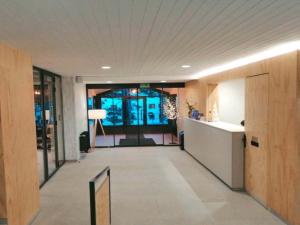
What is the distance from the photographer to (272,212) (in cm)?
380

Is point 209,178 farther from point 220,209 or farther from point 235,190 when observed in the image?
point 220,209

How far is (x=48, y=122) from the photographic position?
6016mm

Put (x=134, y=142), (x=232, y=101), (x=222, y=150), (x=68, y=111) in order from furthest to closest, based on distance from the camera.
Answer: (x=134, y=142)
(x=68, y=111)
(x=232, y=101)
(x=222, y=150)

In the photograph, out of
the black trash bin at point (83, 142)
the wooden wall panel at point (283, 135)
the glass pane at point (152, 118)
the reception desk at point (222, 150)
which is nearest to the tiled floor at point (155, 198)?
the reception desk at point (222, 150)

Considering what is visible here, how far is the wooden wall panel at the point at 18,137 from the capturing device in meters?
2.87

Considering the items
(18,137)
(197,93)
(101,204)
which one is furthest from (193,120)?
(18,137)

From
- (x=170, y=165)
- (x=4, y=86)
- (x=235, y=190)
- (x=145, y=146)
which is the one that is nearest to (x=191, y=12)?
(x=4, y=86)

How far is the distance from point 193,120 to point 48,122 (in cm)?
416

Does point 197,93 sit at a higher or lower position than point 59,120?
higher

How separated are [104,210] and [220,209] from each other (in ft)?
6.75

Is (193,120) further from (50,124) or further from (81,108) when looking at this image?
(50,124)

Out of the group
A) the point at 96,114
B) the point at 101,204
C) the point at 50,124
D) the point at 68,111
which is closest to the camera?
the point at 101,204

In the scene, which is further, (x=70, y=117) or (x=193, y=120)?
(x=193, y=120)

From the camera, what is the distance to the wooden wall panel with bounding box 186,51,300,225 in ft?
10.6
